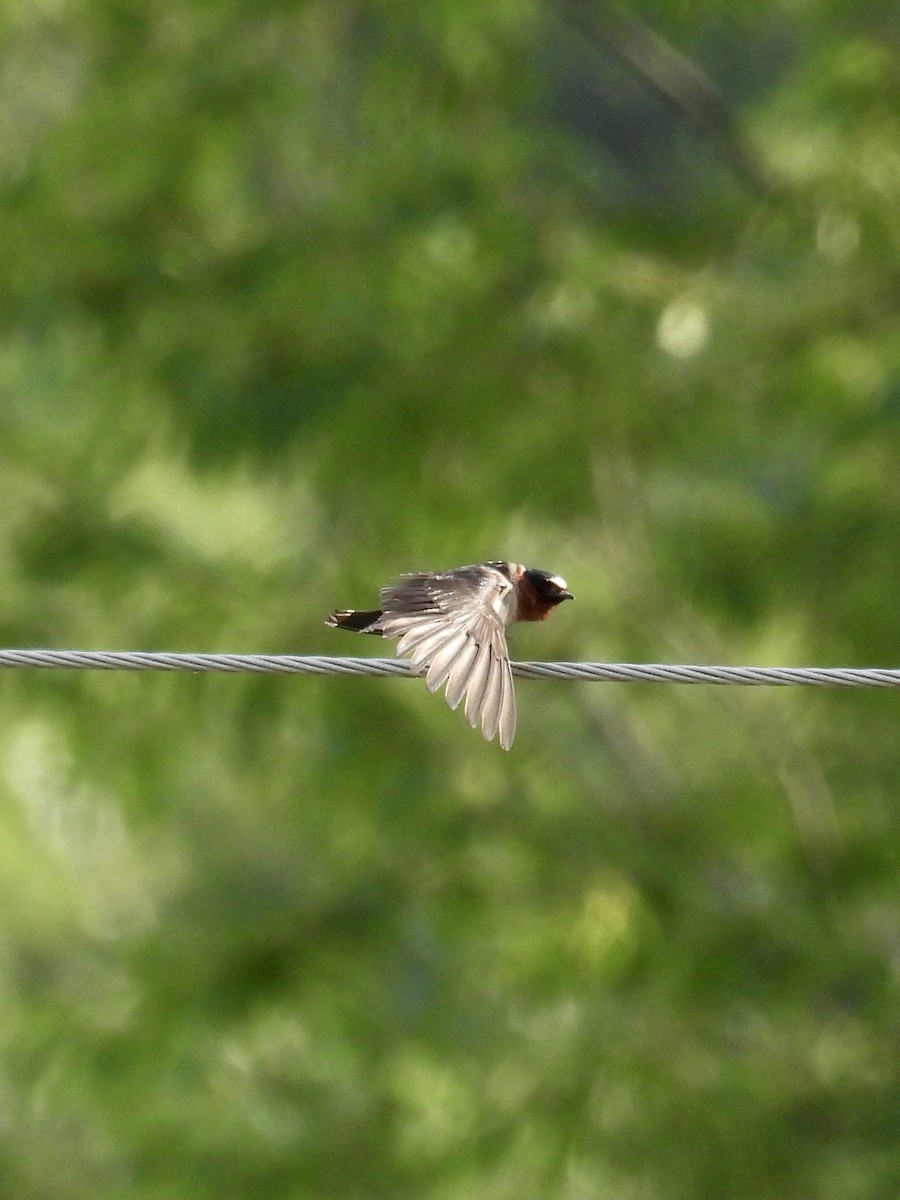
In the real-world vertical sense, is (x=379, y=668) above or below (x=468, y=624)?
below

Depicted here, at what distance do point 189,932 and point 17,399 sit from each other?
3.26 metres

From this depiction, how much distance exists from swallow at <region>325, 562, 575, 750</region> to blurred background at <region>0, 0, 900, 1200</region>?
1345mm

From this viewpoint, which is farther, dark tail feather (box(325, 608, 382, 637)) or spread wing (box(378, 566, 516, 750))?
dark tail feather (box(325, 608, 382, 637))

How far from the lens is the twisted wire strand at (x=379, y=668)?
457 centimetres

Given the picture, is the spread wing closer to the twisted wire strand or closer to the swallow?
the swallow

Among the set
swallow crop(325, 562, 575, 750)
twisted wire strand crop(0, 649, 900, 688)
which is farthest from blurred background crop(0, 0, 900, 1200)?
twisted wire strand crop(0, 649, 900, 688)

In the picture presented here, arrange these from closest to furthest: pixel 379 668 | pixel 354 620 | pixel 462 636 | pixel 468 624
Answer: pixel 379 668 < pixel 462 636 < pixel 468 624 < pixel 354 620

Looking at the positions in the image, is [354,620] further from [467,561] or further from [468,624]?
[467,561]

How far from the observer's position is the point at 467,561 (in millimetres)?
8766

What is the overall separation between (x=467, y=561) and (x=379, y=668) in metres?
3.96

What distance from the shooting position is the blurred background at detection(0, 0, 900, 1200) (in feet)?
27.2

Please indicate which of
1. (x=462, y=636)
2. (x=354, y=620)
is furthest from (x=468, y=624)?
(x=354, y=620)

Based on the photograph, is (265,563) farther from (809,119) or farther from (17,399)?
(809,119)

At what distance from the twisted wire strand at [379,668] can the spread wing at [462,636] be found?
1.19 feet
